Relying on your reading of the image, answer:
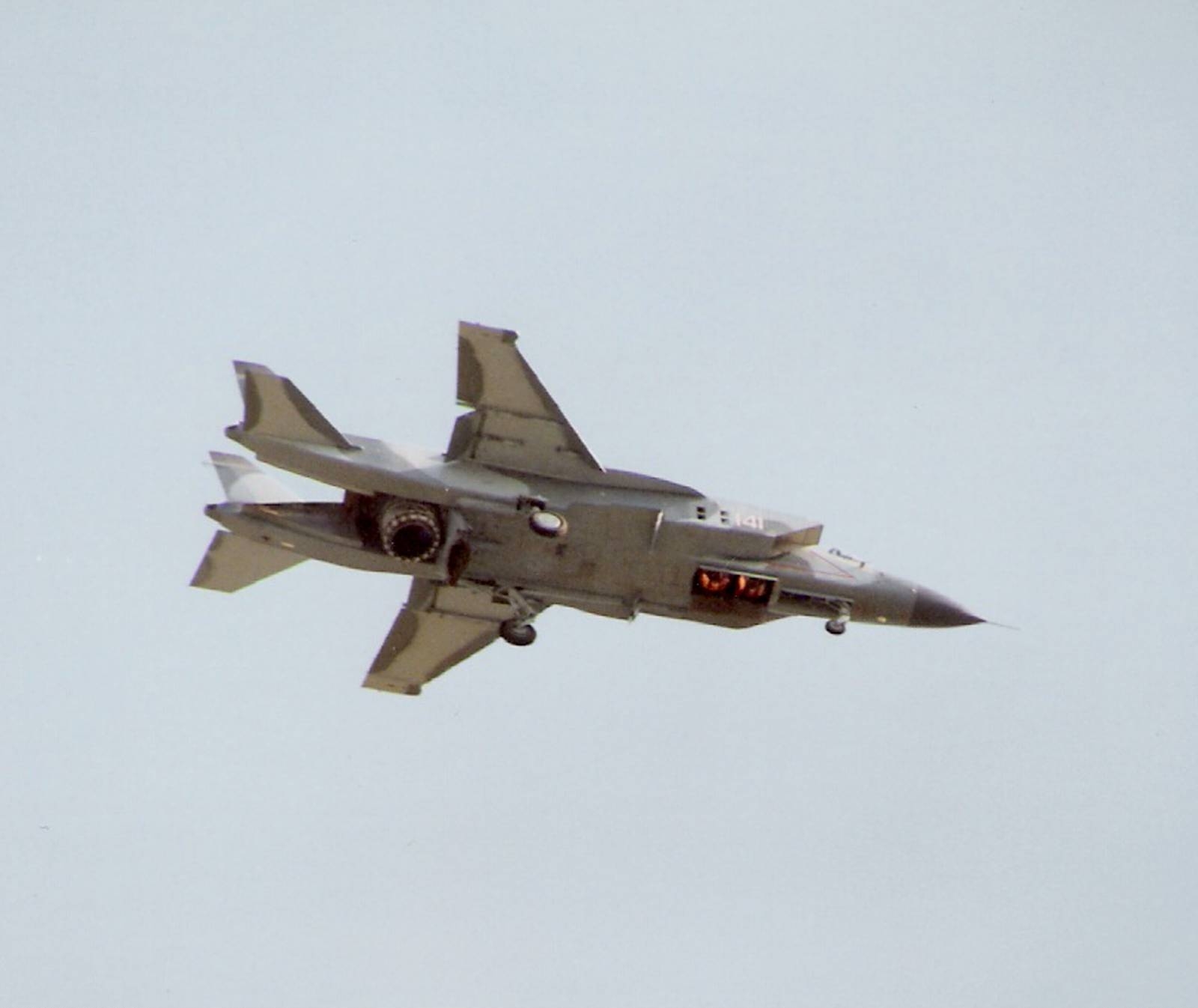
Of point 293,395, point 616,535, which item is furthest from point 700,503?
point 293,395

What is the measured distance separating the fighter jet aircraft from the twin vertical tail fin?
0.8 inches

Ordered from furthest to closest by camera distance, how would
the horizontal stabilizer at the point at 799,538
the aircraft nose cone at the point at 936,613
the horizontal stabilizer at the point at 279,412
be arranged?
the aircraft nose cone at the point at 936,613 → the horizontal stabilizer at the point at 799,538 → the horizontal stabilizer at the point at 279,412


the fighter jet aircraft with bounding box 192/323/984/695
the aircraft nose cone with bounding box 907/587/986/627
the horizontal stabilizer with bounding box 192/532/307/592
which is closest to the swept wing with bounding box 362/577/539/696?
the fighter jet aircraft with bounding box 192/323/984/695

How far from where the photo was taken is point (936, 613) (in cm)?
3034

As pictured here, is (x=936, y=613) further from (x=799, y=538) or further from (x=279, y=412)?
(x=279, y=412)

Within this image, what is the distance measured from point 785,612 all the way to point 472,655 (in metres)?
5.71

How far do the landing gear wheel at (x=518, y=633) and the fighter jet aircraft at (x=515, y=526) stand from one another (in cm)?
2

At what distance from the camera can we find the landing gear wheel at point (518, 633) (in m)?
29.3

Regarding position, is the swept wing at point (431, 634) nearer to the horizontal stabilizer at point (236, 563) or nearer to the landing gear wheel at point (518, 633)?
the landing gear wheel at point (518, 633)

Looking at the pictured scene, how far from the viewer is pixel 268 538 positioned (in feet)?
89.2

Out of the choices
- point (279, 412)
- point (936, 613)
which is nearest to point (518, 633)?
point (279, 412)

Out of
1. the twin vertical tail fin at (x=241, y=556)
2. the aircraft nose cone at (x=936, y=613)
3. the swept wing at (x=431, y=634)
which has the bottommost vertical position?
the swept wing at (x=431, y=634)

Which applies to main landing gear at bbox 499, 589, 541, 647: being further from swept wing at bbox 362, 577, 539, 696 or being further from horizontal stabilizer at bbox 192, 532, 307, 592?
horizontal stabilizer at bbox 192, 532, 307, 592

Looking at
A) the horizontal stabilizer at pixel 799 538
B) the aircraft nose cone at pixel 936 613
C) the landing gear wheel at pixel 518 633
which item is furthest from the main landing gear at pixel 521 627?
the aircraft nose cone at pixel 936 613
